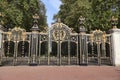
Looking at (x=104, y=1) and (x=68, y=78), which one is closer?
(x=68, y=78)

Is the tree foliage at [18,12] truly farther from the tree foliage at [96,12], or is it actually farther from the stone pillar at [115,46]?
the stone pillar at [115,46]

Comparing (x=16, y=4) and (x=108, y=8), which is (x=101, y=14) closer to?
(x=108, y=8)

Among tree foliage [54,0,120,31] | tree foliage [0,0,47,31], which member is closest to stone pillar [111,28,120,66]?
tree foliage [54,0,120,31]

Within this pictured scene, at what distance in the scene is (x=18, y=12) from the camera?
3372 cm

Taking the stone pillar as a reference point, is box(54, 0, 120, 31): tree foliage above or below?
above

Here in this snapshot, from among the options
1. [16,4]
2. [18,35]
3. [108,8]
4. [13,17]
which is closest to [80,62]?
[18,35]

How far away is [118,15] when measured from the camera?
30.4 m

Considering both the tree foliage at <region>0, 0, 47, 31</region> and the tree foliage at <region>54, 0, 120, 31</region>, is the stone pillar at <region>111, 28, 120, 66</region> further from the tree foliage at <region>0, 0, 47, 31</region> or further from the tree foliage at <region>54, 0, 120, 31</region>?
the tree foliage at <region>0, 0, 47, 31</region>

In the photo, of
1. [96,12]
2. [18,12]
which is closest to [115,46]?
[96,12]

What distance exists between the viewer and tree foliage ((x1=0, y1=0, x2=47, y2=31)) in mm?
31906

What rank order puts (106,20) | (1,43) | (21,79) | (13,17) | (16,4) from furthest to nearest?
(16,4), (13,17), (106,20), (1,43), (21,79)

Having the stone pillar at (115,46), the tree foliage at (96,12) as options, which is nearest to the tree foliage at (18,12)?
the tree foliage at (96,12)

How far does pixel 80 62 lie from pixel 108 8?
43.7ft

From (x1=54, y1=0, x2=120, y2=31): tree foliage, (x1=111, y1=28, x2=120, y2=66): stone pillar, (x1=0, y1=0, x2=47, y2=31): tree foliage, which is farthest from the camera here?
(x1=0, y1=0, x2=47, y2=31): tree foliage
